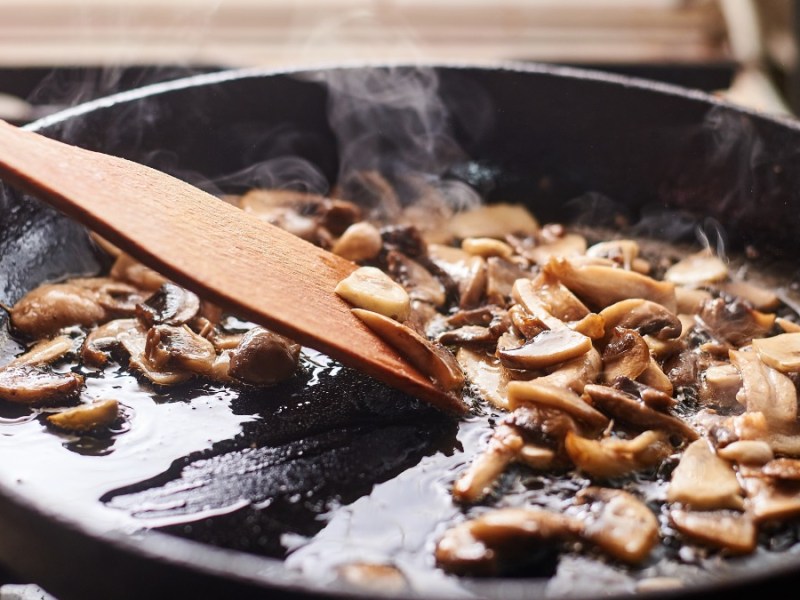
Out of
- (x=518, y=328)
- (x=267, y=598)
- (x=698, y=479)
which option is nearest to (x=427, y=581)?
(x=267, y=598)

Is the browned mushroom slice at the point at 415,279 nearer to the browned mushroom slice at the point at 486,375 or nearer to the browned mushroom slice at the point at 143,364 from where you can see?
the browned mushroom slice at the point at 486,375

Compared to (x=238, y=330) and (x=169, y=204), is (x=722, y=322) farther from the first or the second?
(x=169, y=204)

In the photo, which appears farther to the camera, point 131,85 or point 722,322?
point 131,85

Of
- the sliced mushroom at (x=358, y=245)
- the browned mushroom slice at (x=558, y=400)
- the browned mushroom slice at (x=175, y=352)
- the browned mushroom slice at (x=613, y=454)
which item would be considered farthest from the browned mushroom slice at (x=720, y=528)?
the sliced mushroom at (x=358, y=245)

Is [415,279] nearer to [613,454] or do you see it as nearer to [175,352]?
[175,352]

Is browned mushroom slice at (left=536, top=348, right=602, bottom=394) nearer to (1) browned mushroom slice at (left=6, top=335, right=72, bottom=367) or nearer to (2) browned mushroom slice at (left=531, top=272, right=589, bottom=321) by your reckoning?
(2) browned mushroom slice at (left=531, top=272, right=589, bottom=321)

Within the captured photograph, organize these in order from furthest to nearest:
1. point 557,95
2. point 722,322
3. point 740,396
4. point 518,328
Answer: point 557,95
point 722,322
point 518,328
point 740,396
